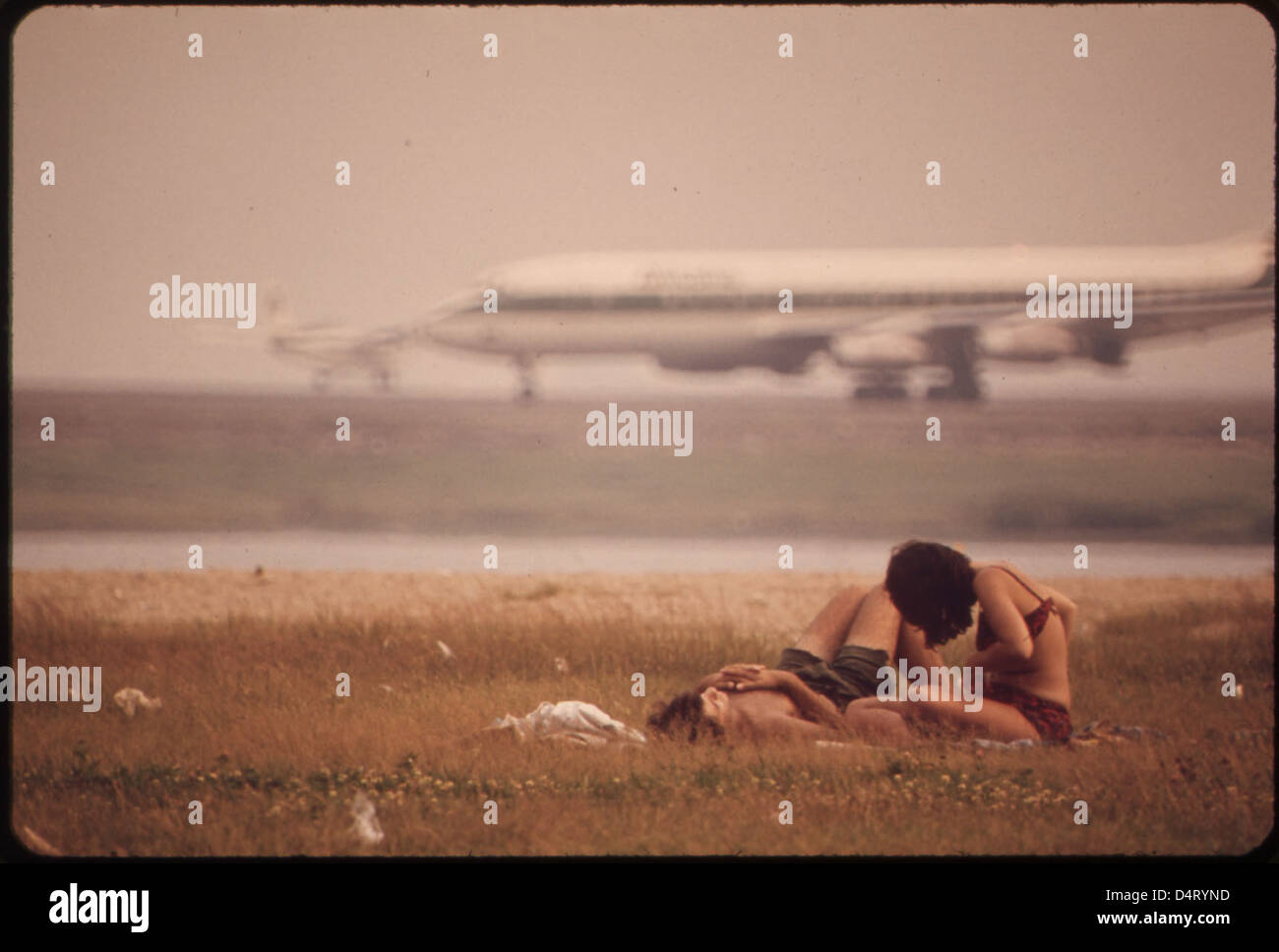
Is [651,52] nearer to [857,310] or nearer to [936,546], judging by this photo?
[857,310]

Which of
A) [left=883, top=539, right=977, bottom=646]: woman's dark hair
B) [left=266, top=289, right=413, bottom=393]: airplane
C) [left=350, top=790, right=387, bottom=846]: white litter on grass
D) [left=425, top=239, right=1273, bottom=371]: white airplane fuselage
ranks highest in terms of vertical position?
[left=425, top=239, right=1273, bottom=371]: white airplane fuselage

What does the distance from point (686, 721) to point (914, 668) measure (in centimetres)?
94

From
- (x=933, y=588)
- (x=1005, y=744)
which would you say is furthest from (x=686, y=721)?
(x=1005, y=744)

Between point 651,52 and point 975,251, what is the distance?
1.59 m

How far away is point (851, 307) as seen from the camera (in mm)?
4750

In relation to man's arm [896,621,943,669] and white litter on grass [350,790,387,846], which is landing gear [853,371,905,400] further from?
white litter on grass [350,790,387,846]

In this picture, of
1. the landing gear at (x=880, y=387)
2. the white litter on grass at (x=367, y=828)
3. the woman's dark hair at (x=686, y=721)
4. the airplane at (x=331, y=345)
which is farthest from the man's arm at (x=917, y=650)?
the airplane at (x=331, y=345)

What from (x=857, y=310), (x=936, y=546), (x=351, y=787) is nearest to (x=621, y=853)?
(x=351, y=787)

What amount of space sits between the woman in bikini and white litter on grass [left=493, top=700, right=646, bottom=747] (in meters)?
0.95

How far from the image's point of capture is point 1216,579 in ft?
15.6

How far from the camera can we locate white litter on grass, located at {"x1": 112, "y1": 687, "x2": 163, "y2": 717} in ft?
15.2

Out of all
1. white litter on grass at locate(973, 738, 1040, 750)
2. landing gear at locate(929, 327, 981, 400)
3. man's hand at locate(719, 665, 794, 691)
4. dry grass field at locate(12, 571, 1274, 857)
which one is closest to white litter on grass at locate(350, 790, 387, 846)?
dry grass field at locate(12, 571, 1274, 857)

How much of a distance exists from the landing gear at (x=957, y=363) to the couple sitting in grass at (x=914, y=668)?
25.5 inches

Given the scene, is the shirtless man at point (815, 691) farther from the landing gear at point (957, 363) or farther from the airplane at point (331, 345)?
the airplane at point (331, 345)
